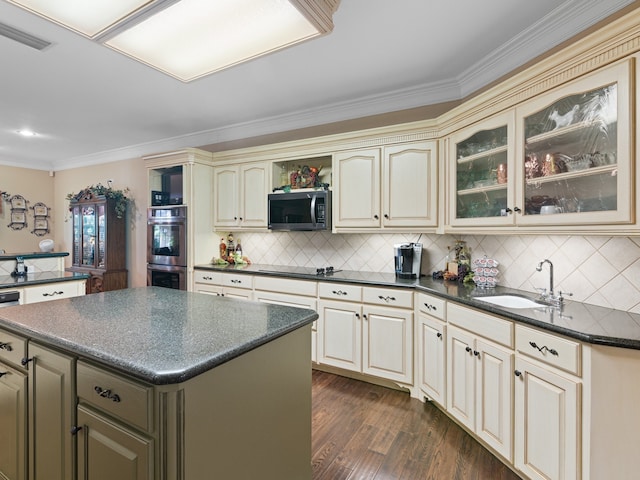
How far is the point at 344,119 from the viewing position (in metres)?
3.38

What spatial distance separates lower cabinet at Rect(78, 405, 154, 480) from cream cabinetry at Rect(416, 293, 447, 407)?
188cm

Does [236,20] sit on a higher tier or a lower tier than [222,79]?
lower

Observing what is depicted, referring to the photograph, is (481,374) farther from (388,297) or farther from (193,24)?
(193,24)

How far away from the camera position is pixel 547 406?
1.54 meters

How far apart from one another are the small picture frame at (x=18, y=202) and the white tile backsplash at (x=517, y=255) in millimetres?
4916

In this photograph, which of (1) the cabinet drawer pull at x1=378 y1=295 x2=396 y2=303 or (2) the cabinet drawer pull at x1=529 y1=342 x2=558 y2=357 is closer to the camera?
(2) the cabinet drawer pull at x1=529 y1=342 x2=558 y2=357

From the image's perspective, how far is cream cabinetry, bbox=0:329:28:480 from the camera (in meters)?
1.49

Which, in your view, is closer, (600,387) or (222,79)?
(600,387)

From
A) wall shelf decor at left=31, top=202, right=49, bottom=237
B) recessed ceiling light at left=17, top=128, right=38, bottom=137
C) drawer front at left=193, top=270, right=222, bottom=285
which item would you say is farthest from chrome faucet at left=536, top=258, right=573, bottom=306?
wall shelf decor at left=31, top=202, right=49, bottom=237

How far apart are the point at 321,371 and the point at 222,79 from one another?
2.81 metres

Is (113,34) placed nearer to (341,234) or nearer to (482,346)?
(482,346)

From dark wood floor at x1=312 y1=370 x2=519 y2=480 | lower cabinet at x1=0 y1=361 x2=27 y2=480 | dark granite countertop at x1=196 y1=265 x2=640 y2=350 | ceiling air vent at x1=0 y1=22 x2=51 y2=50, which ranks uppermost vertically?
ceiling air vent at x1=0 y1=22 x2=51 y2=50

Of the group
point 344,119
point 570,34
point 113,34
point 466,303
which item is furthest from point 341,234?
point 113,34

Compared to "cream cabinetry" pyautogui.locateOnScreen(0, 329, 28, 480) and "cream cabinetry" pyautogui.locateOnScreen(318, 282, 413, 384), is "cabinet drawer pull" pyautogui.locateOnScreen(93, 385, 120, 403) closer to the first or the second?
"cream cabinetry" pyautogui.locateOnScreen(0, 329, 28, 480)
